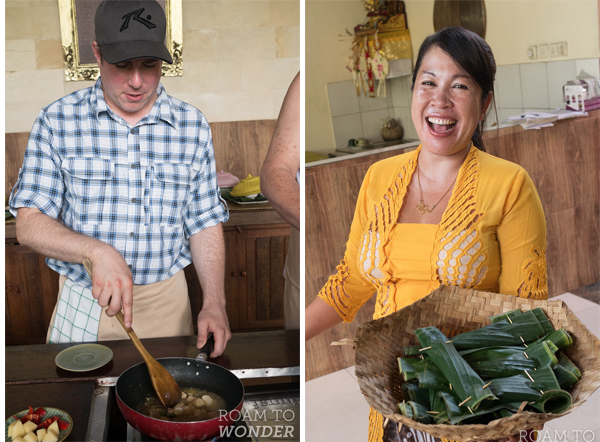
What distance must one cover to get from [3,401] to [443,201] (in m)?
1.13

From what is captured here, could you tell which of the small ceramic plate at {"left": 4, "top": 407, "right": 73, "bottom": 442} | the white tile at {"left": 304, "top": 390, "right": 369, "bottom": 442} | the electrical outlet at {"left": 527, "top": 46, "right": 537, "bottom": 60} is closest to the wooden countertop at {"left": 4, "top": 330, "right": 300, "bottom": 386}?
the small ceramic plate at {"left": 4, "top": 407, "right": 73, "bottom": 442}

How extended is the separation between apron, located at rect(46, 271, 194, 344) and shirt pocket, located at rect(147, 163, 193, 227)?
0.17m

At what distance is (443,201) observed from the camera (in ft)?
4.41

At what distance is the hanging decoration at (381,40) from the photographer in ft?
6.25

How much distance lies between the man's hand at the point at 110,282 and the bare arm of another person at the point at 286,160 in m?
0.45

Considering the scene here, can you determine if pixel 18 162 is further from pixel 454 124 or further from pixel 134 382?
pixel 454 124

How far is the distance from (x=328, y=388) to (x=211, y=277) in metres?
1.16

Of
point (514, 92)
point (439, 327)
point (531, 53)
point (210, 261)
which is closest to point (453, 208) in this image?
point (439, 327)

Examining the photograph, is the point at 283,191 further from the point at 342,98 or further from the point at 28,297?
the point at 342,98

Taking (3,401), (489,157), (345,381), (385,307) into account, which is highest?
(489,157)

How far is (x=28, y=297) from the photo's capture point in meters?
1.28

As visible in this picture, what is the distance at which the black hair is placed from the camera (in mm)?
1250

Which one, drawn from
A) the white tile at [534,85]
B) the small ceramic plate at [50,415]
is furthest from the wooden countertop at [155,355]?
the white tile at [534,85]

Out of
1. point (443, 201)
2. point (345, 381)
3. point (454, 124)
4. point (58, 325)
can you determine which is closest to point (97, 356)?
point (58, 325)
